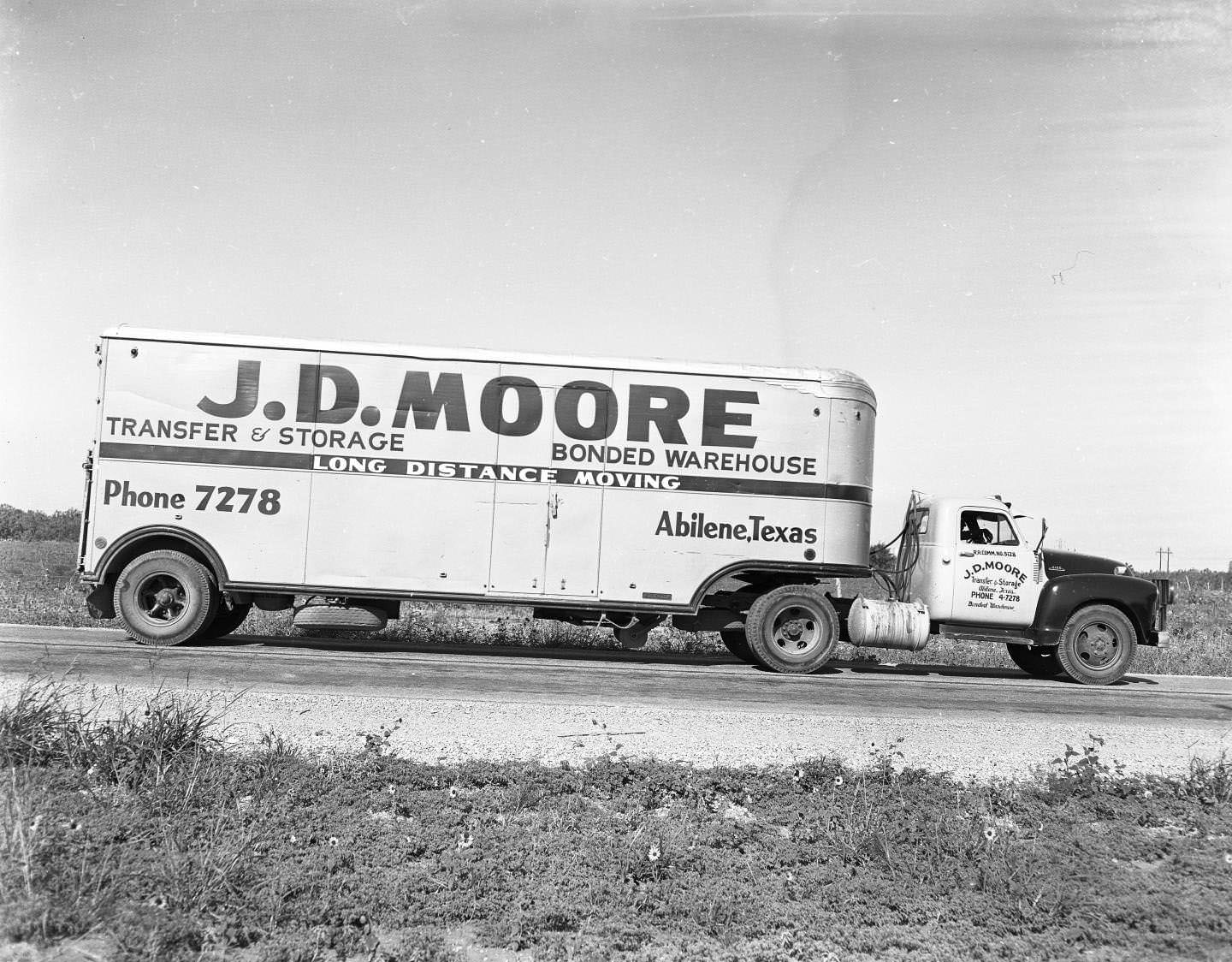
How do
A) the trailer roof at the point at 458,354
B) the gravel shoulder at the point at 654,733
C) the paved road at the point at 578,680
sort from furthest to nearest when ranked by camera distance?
1. the trailer roof at the point at 458,354
2. the paved road at the point at 578,680
3. the gravel shoulder at the point at 654,733

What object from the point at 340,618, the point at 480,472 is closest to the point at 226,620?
the point at 340,618

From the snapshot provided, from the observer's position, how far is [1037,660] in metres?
13.2

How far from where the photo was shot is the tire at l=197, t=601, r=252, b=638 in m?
12.1

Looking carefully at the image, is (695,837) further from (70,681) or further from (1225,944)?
(70,681)

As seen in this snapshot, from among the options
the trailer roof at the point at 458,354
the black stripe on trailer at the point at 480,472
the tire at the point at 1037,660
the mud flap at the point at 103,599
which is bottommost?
the tire at the point at 1037,660

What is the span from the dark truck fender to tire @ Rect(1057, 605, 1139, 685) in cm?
10

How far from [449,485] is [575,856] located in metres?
7.13

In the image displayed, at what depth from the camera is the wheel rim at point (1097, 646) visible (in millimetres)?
12125

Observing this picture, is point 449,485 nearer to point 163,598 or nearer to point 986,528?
point 163,598

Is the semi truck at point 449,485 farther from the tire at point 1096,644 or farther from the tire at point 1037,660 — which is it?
the tire at point 1037,660

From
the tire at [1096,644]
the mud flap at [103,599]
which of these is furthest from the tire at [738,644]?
the mud flap at [103,599]

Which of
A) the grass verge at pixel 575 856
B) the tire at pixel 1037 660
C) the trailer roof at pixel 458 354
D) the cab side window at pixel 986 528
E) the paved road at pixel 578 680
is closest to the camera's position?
the grass verge at pixel 575 856

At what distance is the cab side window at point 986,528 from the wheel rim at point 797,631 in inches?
94.1

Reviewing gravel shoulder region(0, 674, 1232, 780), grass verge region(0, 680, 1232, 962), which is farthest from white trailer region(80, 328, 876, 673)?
grass verge region(0, 680, 1232, 962)
